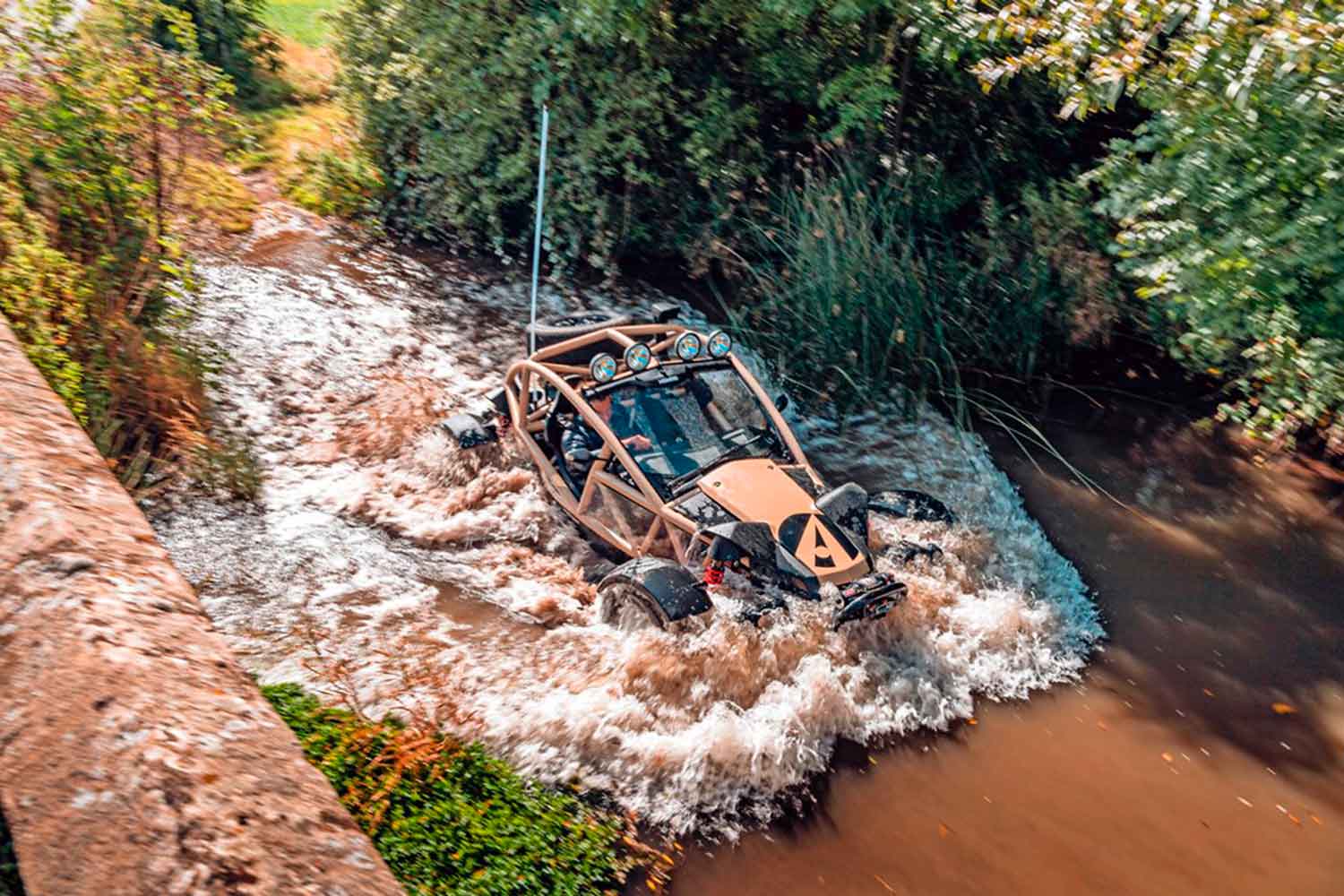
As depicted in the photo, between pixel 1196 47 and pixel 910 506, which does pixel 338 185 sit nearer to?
pixel 910 506

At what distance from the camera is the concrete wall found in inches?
92.0

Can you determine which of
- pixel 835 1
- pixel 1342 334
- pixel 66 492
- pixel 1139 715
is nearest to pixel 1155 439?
pixel 1342 334

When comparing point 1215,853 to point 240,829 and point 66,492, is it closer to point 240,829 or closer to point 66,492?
point 240,829

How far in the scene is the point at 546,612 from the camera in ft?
22.6

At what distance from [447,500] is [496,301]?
4.35 m

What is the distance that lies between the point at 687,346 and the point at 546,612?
205 cm

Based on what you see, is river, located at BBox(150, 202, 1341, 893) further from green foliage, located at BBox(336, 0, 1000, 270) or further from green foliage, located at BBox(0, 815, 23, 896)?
green foliage, located at BBox(336, 0, 1000, 270)

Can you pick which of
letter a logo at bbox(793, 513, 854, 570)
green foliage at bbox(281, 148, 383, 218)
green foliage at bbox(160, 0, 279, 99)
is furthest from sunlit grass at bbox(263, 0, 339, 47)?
letter a logo at bbox(793, 513, 854, 570)

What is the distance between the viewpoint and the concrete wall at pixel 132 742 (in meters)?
2.34

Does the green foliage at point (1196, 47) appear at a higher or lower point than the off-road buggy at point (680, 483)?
higher

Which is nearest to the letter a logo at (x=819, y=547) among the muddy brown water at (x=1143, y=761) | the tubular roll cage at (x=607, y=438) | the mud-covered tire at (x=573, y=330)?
the tubular roll cage at (x=607, y=438)

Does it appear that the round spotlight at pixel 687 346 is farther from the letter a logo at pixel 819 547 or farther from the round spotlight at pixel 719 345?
the letter a logo at pixel 819 547

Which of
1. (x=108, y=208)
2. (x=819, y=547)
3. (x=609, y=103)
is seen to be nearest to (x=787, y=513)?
→ (x=819, y=547)

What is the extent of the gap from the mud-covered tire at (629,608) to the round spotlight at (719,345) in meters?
1.93
